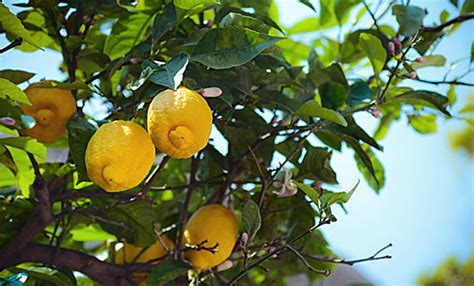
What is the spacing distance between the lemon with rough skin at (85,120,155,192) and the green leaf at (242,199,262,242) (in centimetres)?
Result: 12

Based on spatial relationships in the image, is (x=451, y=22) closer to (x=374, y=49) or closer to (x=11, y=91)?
(x=374, y=49)

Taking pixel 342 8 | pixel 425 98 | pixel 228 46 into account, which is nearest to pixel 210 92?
pixel 228 46

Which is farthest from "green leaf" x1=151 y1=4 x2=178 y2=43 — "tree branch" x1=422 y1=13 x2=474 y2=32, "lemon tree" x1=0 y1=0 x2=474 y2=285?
"tree branch" x1=422 y1=13 x2=474 y2=32

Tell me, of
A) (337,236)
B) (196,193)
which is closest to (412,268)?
(337,236)

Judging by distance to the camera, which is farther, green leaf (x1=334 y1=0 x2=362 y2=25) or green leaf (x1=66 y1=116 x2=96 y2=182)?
green leaf (x1=334 y1=0 x2=362 y2=25)

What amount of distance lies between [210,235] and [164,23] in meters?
0.22

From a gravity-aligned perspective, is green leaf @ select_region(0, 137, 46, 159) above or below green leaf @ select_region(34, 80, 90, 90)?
below

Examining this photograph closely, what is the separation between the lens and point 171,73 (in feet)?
1.78

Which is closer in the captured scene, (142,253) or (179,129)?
(179,129)

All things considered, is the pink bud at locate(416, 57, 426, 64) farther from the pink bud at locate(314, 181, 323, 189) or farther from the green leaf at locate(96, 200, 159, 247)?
the green leaf at locate(96, 200, 159, 247)

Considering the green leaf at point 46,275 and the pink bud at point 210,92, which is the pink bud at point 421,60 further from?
the green leaf at point 46,275

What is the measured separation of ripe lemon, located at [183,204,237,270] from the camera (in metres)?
0.70

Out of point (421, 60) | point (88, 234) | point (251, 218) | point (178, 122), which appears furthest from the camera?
point (88, 234)

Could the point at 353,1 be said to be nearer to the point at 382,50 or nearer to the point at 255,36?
the point at 382,50
